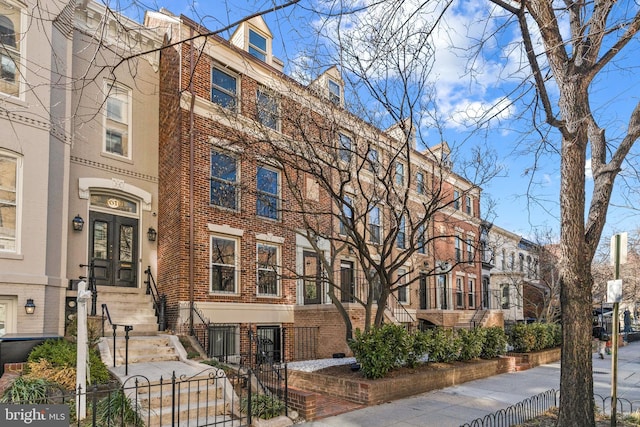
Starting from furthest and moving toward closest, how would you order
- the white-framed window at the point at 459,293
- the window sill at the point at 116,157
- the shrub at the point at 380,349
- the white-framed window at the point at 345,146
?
the white-framed window at the point at 459,293, the window sill at the point at 116,157, the white-framed window at the point at 345,146, the shrub at the point at 380,349

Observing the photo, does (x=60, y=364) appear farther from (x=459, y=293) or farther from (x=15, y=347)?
(x=459, y=293)

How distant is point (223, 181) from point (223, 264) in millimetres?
2466

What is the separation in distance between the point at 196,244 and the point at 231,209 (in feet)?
5.66

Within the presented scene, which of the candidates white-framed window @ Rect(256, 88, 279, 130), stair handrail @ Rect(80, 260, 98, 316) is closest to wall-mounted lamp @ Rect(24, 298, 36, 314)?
stair handrail @ Rect(80, 260, 98, 316)

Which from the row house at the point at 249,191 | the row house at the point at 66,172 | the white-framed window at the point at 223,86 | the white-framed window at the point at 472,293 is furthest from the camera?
the white-framed window at the point at 472,293

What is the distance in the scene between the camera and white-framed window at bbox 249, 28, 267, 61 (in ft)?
55.2

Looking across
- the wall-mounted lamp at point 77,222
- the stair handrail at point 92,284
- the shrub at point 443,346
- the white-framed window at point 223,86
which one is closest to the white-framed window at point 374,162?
the shrub at point 443,346

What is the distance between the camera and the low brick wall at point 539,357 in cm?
1591

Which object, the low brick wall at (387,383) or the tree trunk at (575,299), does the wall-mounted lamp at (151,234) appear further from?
the tree trunk at (575,299)

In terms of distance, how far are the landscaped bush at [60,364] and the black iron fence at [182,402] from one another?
17.7 inches

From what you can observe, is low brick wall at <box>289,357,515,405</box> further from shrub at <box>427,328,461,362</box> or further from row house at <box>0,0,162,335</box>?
row house at <box>0,0,162,335</box>

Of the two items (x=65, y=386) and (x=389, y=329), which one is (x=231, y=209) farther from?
(x=65, y=386)

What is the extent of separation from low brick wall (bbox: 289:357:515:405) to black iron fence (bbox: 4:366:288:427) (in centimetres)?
145

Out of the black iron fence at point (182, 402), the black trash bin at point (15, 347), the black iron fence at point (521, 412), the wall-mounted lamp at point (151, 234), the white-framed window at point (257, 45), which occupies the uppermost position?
the white-framed window at point (257, 45)
